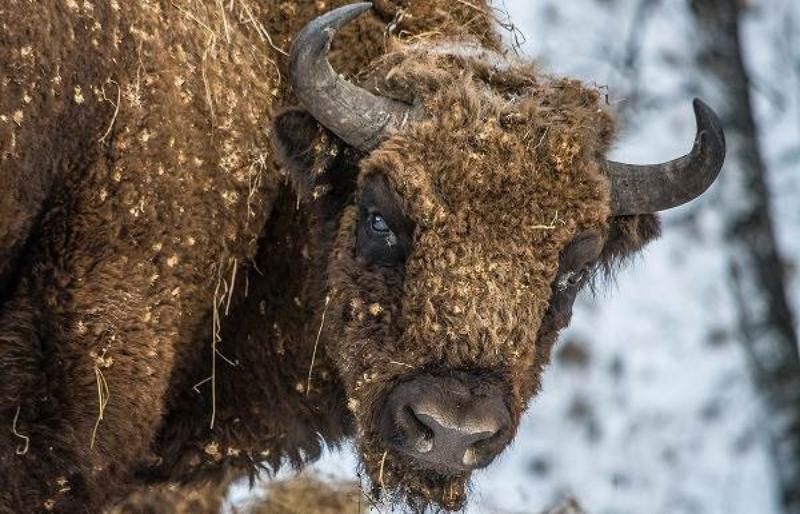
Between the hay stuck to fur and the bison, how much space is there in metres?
1.96

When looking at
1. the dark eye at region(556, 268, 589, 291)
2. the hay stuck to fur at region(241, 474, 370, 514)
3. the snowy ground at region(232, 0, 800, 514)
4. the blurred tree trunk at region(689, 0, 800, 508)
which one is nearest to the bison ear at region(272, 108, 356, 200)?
→ the dark eye at region(556, 268, 589, 291)

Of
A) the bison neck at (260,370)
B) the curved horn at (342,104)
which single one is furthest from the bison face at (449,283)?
the bison neck at (260,370)

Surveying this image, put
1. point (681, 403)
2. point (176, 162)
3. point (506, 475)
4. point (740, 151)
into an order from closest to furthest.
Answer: point (176, 162)
point (740, 151)
point (506, 475)
point (681, 403)

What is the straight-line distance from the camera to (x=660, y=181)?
596cm

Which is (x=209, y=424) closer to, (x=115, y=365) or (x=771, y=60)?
(x=115, y=365)

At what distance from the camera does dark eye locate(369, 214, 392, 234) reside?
18.5ft

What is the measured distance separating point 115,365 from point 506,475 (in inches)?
219

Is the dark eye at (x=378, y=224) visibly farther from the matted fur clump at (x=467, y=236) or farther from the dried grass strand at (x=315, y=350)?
the dried grass strand at (x=315, y=350)

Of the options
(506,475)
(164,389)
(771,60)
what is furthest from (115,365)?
(771,60)

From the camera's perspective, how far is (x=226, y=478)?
6699mm

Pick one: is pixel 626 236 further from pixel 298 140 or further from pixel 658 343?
pixel 658 343

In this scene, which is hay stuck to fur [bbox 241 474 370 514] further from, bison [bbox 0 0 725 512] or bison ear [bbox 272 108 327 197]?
bison ear [bbox 272 108 327 197]

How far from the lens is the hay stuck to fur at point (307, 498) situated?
8242mm

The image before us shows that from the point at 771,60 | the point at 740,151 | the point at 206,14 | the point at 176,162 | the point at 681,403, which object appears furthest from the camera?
the point at 771,60
